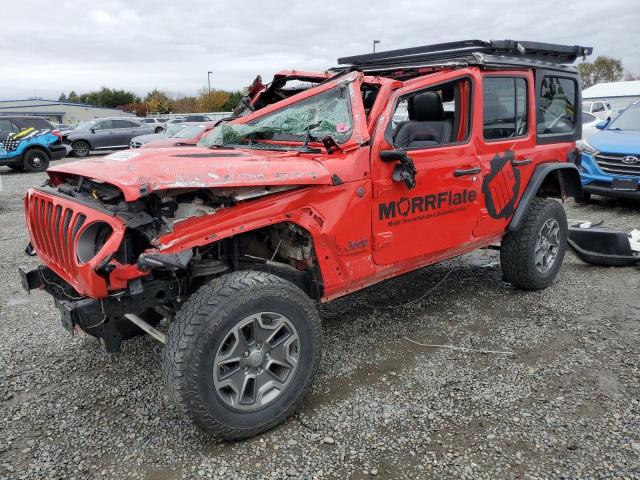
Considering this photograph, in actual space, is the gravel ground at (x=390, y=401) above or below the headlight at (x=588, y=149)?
below

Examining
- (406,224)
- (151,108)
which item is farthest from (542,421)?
(151,108)

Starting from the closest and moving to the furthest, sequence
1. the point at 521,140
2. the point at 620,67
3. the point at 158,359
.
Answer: the point at 158,359 < the point at 521,140 < the point at 620,67

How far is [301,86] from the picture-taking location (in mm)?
4453

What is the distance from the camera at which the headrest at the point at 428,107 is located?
409 cm

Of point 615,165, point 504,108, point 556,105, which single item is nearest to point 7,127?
point 504,108

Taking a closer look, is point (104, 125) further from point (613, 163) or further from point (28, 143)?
point (613, 163)

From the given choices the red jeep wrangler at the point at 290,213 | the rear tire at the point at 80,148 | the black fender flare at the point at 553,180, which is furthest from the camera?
the rear tire at the point at 80,148

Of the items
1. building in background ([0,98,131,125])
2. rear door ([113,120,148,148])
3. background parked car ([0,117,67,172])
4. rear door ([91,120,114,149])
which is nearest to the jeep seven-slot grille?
background parked car ([0,117,67,172])

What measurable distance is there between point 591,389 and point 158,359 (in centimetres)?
295

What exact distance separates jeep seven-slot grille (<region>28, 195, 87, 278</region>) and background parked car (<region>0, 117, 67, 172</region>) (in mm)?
14013

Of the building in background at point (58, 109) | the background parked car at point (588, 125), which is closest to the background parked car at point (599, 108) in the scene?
the background parked car at point (588, 125)

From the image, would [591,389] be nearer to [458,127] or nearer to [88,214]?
[458,127]

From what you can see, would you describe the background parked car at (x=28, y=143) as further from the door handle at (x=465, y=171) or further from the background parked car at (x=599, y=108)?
the background parked car at (x=599, y=108)

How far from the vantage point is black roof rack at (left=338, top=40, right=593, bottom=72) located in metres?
3.95
